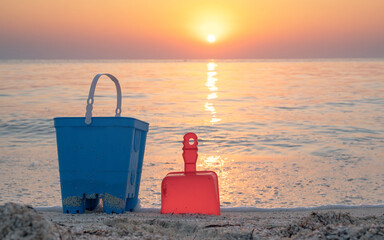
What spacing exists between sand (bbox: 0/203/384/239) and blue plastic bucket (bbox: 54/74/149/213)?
0.14 meters

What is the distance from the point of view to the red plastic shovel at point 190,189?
328cm

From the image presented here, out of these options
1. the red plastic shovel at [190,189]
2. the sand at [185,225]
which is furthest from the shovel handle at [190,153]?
the sand at [185,225]

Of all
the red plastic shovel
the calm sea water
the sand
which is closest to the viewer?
the sand

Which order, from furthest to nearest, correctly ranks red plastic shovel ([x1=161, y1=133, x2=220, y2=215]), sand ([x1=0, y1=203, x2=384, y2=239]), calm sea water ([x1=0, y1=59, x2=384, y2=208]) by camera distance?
calm sea water ([x1=0, y1=59, x2=384, y2=208]), red plastic shovel ([x1=161, y1=133, x2=220, y2=215]), sand ([x1=0, y1=203, x2=384, y2=239])

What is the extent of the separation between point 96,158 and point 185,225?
854 mm

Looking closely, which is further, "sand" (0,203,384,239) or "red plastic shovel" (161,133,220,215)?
"red plastic shovel" (161,133,220,215)

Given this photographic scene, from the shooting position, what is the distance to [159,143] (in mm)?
7480

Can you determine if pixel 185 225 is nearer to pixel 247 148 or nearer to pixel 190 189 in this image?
pixel 190 189

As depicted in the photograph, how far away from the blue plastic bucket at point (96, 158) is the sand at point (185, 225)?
0.14 m

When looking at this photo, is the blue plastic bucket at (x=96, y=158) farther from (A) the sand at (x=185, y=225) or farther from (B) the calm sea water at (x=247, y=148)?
(B) the calm sea water at (x=247, y=148)

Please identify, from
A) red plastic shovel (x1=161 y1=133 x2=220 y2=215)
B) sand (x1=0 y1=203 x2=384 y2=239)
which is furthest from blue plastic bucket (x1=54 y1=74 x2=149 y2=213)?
red plastic shovel (x1=161 y1=133 x2=220 y2=215)

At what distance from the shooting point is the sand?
6.61ft

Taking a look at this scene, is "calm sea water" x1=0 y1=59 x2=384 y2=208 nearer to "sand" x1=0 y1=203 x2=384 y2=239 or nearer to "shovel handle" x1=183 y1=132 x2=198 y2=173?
"sand" x1=0 y1=203 x2=384 y2=239

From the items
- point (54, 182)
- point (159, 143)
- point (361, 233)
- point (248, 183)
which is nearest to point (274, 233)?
point (361, 233)
